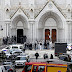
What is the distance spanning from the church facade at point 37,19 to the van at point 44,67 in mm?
32742

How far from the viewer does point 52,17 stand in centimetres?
5247

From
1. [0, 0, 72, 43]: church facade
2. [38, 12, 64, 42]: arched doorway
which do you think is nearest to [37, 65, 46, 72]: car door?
[0, 0, 72, 43]: church facade

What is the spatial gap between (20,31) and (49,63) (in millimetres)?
35943

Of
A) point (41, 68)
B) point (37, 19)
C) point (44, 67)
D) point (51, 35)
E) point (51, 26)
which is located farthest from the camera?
point (51, 35)

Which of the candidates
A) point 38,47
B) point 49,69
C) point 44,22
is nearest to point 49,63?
point 49,69

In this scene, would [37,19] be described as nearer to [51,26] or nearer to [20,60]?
[51,26]

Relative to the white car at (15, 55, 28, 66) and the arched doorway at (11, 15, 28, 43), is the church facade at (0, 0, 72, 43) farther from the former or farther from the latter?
the white car at (15, 55, 28, 66)

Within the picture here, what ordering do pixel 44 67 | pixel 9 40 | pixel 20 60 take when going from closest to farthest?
pixel 44 67 < pixel 20 60 < pixel 9 40

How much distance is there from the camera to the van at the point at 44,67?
56.4ft

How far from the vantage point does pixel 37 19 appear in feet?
166

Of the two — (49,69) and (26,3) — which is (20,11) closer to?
(26,3)

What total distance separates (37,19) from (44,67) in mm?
33768

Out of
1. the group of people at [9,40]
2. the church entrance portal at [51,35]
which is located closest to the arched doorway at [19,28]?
the group of people at [9,40]

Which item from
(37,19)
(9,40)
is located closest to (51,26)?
(37,19)
